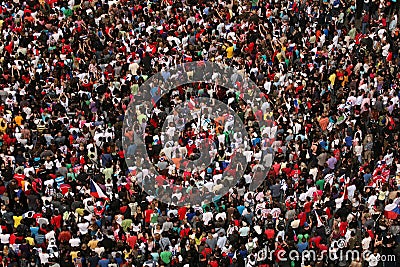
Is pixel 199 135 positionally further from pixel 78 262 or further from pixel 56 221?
pixel 78 262

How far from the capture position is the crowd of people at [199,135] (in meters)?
25.7

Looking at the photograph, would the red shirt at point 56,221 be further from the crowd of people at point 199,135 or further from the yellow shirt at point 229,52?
the yellow shirt at point 229,52

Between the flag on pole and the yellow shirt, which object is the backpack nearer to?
the flag on pole

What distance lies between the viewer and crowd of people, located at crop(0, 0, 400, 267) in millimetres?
25688

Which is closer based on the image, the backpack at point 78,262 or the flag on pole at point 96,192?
the backpack at point 78,262

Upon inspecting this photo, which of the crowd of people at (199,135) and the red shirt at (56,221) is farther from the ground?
the crowd of people at (199,135)

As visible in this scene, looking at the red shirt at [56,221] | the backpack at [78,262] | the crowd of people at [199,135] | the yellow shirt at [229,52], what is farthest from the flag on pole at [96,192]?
the yellow shirt at [229,52]

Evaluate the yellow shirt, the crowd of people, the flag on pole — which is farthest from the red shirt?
the yellow shirt

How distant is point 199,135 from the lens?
30500 millimetres

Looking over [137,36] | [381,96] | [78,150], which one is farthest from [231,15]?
[78,150]

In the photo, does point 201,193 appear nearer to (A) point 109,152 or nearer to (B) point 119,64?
(A) point 109,152

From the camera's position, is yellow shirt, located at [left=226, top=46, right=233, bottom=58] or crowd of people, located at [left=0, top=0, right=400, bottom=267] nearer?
crowd of people, located at [left=0, top=0, right=400, bottom=267]

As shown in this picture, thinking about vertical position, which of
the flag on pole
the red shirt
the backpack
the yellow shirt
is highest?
the yellow shirt

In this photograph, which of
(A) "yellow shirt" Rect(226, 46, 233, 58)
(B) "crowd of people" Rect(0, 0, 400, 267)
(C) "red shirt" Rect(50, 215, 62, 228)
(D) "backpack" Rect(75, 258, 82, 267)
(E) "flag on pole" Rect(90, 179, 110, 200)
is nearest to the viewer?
(D) "backpack" Rect(75, 258, 82, 267)
